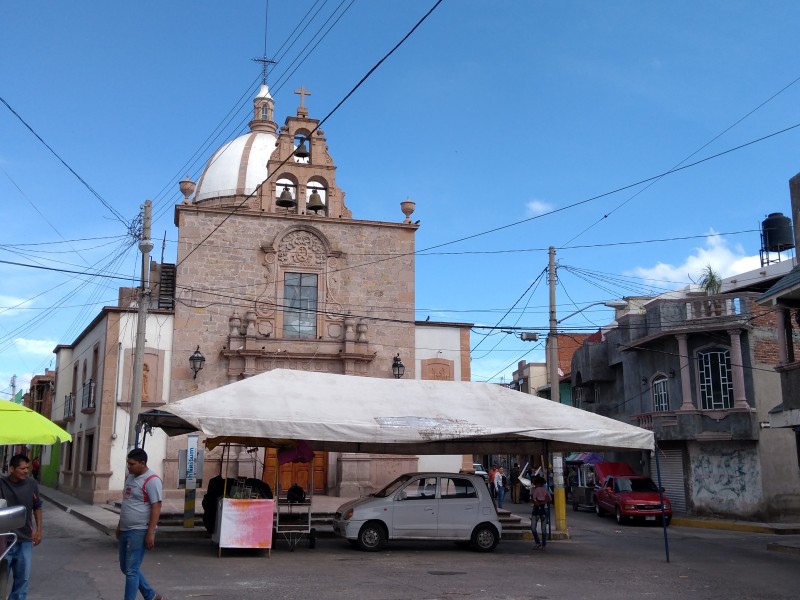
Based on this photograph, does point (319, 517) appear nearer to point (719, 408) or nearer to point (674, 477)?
point (719, 408)

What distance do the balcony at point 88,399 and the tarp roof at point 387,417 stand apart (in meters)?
12.4

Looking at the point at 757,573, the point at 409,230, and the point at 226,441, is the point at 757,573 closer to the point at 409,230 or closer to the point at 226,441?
the point at 226,441

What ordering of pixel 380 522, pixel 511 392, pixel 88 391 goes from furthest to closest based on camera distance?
pixel 88 391
pixel 511 392
pixel 380 522

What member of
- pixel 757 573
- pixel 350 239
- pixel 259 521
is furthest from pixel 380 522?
pixel 350 239

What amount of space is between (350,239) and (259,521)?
15.8m

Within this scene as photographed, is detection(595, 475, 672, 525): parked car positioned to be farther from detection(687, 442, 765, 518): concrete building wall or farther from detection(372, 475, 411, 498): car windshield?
detection(372, 475, 411, 498): car windshield

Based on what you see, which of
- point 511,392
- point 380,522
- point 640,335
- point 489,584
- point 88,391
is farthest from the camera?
point 640,335

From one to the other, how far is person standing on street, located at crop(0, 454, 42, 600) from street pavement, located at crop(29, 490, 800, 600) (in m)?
2.09

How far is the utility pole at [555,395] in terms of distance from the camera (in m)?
19.7

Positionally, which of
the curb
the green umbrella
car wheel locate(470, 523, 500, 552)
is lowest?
the curb

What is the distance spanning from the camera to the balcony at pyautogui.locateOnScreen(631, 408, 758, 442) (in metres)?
26.7

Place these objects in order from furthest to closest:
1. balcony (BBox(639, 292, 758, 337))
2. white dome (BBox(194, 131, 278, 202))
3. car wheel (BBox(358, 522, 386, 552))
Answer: white dome (BBox(194, 131, 278, 202))
balcony (BBox(639, 292, 758, 337))
car wheel (BBox(358, 522, 386, 552))

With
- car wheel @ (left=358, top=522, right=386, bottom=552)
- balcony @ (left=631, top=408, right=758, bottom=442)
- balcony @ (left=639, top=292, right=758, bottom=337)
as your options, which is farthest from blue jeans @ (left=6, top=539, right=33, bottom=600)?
balcony @ (left=639, top=292, right=758, bottom=337)

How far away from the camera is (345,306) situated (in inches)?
1105
